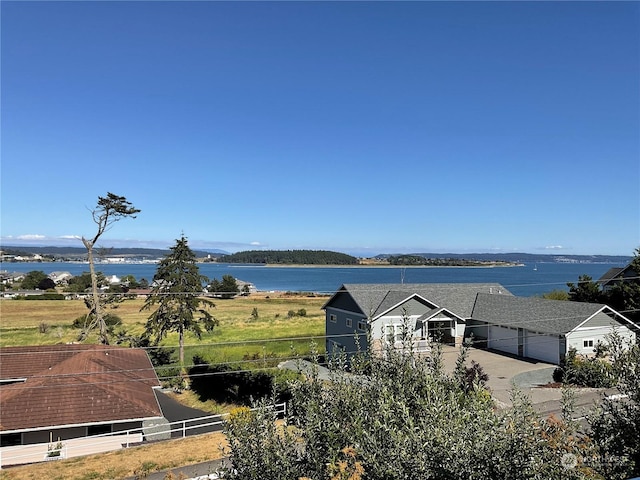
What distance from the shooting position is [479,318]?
34.7 meters

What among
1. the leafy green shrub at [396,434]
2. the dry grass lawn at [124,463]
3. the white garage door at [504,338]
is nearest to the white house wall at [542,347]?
the white garage door at [504,338]

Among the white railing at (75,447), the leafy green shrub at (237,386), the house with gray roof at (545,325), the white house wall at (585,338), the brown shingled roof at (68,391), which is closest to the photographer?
the white railing at (75,447)

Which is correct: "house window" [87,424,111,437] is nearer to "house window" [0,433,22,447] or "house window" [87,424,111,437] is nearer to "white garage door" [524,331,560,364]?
"house window" [0,433,22,447]

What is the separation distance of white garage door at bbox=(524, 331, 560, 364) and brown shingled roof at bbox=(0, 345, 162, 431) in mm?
23039

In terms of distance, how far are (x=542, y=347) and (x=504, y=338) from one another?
3.14 meters

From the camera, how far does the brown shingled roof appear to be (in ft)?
55.0

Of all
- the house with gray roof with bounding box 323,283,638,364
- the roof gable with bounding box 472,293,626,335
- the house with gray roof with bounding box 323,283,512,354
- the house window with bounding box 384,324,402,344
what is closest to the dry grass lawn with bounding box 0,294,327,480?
the house window with bounding box 384,324,402,344

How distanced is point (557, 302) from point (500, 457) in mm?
31124

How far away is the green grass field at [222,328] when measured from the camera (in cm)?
3730

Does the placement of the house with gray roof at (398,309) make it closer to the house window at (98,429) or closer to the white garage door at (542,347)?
the white garage door at (542,347)

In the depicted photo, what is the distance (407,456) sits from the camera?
4.11 metres

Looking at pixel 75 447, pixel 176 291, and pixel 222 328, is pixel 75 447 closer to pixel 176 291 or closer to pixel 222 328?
pixel 176 291

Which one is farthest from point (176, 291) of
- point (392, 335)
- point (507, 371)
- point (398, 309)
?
point (392, 335)

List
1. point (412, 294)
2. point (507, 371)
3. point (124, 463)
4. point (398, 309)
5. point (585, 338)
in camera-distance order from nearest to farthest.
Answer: point (124, 463), point (507, 371), point (585, 338), point (398, 309), point (412, 294)
